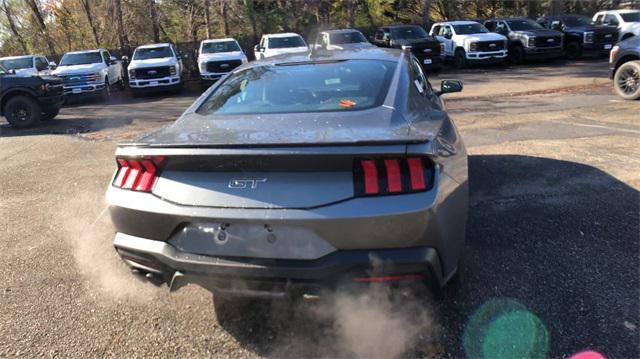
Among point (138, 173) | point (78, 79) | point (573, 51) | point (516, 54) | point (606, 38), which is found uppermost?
point (138, 173)

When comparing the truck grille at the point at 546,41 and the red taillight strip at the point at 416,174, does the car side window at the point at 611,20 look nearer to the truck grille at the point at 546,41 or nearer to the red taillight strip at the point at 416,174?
the truck grille at the point at 546,41

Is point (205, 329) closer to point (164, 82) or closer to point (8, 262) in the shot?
point (8, 262)

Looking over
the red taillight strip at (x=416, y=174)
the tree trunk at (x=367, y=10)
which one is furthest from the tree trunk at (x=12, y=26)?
the red taillight strip at (x=416, y=174)

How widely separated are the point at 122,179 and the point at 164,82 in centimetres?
1586

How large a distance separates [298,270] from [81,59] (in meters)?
18.5

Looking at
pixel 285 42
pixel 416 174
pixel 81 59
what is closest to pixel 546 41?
pixel 285 42

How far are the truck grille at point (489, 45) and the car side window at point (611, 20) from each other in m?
5.65

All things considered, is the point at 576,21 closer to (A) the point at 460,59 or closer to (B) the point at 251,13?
(A) the point at 460,59

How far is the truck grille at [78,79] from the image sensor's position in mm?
16969

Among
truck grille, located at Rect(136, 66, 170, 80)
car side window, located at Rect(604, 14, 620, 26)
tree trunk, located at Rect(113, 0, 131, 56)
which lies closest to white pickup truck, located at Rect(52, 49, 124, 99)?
truck grille, located at Rect(136, 66, 170, 80)

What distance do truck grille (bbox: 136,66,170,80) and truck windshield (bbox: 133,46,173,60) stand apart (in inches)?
42.0

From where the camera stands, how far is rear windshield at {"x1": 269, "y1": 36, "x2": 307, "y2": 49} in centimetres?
1944

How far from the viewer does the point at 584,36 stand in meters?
21.4

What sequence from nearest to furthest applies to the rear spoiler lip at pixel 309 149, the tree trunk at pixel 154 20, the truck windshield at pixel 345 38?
the rear spoiler lip at pixel 309 149, the truck windshield at pixel 345 38, the tree trunk at pixel 154 20
